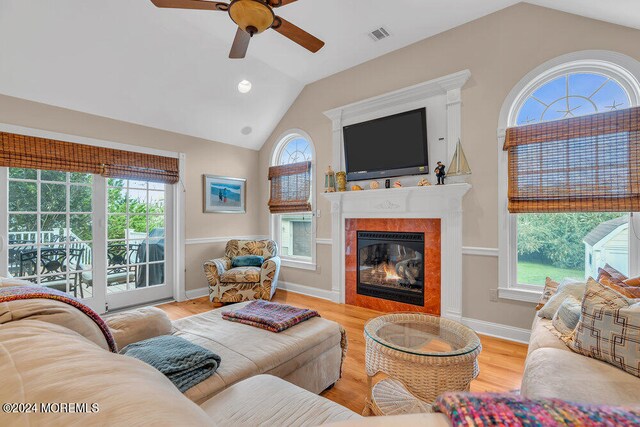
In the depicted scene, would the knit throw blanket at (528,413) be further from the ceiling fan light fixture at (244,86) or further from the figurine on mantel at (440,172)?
the ceiling fan light fixture at (244,86)

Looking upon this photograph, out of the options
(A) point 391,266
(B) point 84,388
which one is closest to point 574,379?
(B) point 84,388

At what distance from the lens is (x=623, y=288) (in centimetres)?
179

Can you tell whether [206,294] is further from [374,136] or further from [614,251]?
[614,251]

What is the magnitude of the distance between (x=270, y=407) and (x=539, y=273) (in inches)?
112

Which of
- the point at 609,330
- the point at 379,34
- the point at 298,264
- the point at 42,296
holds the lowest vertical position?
the point at 298,264

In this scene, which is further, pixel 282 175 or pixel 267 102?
pixel 282 175

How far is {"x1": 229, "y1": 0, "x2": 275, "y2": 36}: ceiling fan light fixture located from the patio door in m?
2.87

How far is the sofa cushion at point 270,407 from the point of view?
108cm

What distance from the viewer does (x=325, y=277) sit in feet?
13.9

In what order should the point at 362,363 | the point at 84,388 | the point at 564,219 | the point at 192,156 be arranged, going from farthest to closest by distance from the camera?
the point at 192,156 < the point at 564,219 < the point at 362,363 < the point at 84,388

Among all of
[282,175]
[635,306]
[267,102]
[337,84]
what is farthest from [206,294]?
[635,306]

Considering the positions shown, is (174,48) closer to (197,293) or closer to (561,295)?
(197,293)

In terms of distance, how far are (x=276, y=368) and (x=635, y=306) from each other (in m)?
1.83

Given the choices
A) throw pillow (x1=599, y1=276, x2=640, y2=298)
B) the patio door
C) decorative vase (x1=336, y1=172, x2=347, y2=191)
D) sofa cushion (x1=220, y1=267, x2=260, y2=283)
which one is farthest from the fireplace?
the patio door
